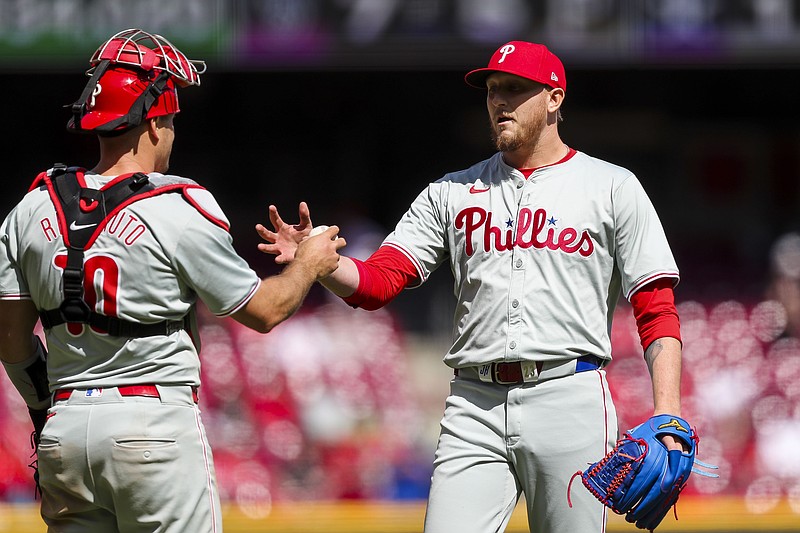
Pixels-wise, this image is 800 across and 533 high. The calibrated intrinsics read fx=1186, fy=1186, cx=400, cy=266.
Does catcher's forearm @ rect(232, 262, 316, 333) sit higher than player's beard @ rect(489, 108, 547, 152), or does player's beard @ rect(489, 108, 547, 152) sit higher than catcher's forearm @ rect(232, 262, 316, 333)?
player's beard @ rect(489, 108, 547, 152)

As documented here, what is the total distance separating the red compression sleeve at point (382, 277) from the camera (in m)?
3.68

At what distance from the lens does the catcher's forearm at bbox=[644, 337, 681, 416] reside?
3.35 metres

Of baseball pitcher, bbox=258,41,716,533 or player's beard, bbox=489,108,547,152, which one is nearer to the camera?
baseball pitcher, bbox=258,41,716,533

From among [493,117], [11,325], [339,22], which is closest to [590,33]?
[339,22]

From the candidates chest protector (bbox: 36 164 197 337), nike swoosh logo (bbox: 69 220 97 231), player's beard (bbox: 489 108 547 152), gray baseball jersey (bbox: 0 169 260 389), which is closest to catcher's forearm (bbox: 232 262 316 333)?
gray baseball jersey (bbox: 0 169 260 389)

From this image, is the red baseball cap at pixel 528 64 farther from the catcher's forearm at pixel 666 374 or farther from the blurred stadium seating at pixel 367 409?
the blurred stadium seating at pixel 367 409

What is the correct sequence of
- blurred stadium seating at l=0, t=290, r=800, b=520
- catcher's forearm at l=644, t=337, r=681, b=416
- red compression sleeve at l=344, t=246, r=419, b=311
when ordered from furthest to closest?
blurred stadium seating at l=0, t=290, r=800, b=520
red compression sleeve at l=344, t=246, r=419, b=311
catcher's forearm at l=644, t=337, r=681, b=416

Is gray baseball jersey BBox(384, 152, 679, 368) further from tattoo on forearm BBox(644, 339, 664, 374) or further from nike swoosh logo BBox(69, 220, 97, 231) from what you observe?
nike swoosh logo BBox(69, 220, 97, 231)

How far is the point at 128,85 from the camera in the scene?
3133 mm

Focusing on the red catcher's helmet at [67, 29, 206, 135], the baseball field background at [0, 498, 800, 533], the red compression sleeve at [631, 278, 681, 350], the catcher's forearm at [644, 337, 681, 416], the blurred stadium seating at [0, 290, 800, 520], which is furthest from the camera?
the blurred stadium seating at [0, 290, 800, 520]

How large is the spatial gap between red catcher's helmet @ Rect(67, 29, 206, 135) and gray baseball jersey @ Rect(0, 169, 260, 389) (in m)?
0.17

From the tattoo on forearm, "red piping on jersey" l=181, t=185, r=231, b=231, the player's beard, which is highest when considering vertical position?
the player's beard

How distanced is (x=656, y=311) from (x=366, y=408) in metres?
4.38

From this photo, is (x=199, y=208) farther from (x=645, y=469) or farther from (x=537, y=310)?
(x=645, y=469)
